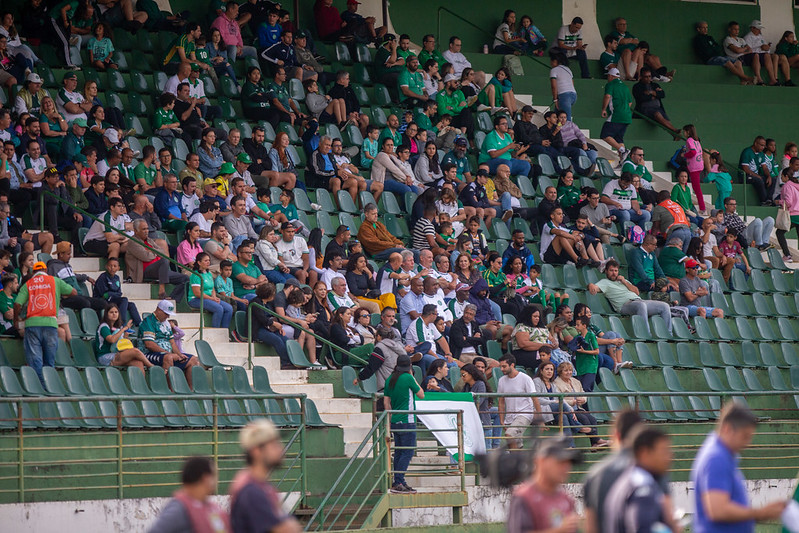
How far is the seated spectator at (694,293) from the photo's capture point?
19.2 m

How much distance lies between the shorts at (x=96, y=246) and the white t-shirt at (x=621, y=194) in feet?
26.9

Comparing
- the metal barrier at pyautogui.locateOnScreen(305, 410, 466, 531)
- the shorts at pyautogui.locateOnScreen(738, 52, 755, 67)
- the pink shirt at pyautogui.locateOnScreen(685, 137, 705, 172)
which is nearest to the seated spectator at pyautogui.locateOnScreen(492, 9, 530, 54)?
the pink shirt at pyautogui.locateOnScreen(685, 137, 705, 172)

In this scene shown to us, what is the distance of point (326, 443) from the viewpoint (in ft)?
45.9

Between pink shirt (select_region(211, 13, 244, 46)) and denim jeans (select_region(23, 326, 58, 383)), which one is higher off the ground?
pink shirt (select_region(211, 13, 244, 46))

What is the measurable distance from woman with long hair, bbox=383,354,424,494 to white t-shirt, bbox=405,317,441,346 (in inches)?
86.2

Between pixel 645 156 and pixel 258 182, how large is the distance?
7803mm

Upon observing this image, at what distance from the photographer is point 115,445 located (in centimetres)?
1269

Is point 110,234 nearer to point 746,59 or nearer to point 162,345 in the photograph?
point 162,345

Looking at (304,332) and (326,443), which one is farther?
(304,332)

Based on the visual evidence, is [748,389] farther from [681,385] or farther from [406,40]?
[406,40]

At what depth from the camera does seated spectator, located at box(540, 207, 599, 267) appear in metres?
19.2

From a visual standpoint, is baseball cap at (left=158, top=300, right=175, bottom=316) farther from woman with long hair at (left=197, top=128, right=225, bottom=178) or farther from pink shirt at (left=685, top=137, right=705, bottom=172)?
pink shirt at (left=685, top=137, right=705, bottom=172)

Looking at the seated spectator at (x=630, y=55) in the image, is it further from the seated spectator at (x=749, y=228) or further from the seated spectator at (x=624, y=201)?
the seated spectator at (x=624, y=201)

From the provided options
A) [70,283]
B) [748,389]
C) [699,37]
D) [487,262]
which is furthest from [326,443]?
[699,37]
